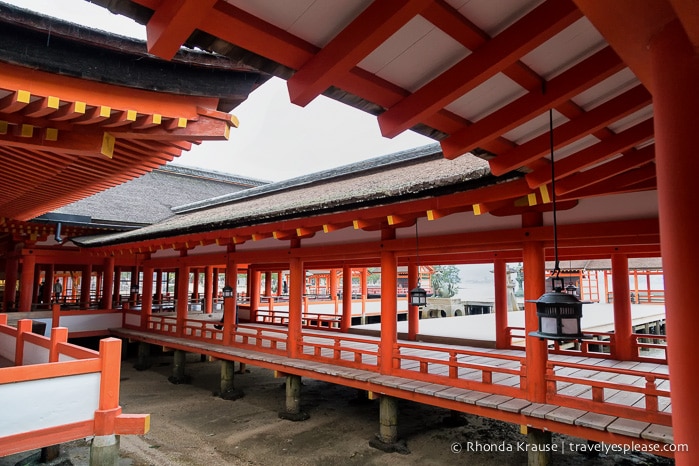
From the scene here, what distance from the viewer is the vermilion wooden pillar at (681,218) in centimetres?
154

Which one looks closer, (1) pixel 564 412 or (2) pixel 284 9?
(2) pixel 284 9

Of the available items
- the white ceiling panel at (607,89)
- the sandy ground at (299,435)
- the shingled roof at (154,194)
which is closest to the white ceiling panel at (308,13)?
the white ceiling panel at (607,89)

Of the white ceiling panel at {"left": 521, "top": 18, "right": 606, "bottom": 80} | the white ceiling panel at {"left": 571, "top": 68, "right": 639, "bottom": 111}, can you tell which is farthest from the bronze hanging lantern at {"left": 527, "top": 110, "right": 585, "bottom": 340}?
the white ceiling panel at {"left": 521, "top": 18, "right": 606, "bottom": 80}

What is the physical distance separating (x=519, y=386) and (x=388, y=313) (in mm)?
2615

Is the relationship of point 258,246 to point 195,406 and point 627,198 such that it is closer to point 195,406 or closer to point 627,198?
point 195,406

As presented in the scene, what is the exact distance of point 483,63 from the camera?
Result: 2189 millimetres

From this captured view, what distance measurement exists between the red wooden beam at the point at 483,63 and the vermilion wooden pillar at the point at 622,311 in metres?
8.08

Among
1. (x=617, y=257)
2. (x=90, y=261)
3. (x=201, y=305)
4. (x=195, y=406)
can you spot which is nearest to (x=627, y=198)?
(x=617, y=257)

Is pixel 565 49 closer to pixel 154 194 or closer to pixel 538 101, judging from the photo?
pixel 538 101

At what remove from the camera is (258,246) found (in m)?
12.0

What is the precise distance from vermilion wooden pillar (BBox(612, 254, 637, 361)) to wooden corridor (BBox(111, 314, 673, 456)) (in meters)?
0.31

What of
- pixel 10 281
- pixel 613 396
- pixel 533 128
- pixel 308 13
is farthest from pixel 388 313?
pixel 10 281

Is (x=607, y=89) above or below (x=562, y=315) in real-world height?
above

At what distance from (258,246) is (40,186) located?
5887 millimetres
